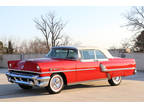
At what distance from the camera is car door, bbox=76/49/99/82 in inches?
327

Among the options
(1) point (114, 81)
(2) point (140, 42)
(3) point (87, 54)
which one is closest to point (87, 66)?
(3) point (87, 54)

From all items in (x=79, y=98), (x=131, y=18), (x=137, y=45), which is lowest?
(x=79, y=98)

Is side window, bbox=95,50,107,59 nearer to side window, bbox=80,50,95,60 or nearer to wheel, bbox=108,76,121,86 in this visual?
side window, bbox=80,50,95,60

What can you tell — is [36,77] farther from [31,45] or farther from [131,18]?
[31,45]

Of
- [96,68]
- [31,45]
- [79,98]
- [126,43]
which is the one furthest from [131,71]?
[31,45]

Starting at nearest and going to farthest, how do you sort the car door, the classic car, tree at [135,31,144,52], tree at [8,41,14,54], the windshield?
1. the classic car
2. the car door
3. the windshield
4. tree at [135,31,144,52]
5. tree at [8,41,14,54]

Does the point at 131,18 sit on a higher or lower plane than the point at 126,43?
higher

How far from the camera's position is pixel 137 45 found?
33.6m

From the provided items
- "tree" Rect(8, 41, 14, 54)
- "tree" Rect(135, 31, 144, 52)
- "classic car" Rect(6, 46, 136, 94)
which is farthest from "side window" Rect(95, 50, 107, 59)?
"tree" Rect(8, 41, 14, 54)

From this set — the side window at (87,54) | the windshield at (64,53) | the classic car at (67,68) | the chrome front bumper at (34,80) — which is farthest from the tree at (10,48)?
the chrome front bumper at (34,80)

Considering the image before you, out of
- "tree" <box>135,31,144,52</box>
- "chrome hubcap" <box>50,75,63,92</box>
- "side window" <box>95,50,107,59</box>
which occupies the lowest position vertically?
"chrome hubcap" <box>50,75,63,92</box>

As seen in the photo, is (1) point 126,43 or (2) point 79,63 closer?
Result: (2) point 79,63

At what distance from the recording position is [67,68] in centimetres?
793

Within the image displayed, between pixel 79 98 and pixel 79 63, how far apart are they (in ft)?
5.22
